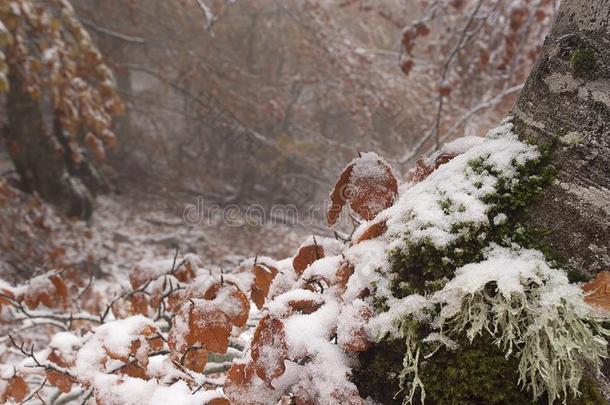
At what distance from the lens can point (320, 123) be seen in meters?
11.5

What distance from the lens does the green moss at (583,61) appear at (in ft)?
2.65

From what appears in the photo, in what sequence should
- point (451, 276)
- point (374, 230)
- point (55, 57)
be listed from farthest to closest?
1. point (55, 57)
2. point (374, 230)
3. point (451, 276)

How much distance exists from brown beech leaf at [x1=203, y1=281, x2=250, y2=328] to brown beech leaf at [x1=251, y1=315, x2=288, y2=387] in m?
0.31

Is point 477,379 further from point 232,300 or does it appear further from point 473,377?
point 232,300

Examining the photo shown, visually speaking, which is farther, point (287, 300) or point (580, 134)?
point (287, 300)

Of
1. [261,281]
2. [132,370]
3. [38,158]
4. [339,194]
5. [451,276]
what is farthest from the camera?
[38,158]

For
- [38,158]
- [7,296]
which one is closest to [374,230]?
[7,296]

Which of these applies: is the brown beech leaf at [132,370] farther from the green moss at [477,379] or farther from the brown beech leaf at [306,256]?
the green moss at [477,379]

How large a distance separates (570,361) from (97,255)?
701cm

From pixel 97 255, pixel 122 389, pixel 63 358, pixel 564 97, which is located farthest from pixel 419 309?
pixel 97 255

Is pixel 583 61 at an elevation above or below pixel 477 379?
above

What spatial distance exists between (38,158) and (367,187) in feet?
22.6

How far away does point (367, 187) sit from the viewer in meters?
1.17

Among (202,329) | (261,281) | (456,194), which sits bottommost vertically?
(261,281)
